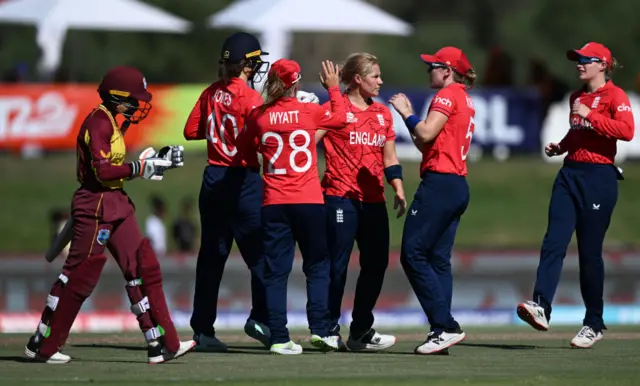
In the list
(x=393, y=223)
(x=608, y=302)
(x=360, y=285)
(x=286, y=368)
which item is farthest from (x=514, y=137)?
(x=286, y=368)

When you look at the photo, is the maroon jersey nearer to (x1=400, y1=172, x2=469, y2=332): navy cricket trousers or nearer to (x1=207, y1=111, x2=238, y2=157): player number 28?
(x1=207, y1=111, x2=238, y2=157): player number 28

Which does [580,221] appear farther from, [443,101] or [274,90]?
[274,90]

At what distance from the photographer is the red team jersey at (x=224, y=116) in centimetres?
1202

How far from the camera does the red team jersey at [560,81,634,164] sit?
12.1 metres

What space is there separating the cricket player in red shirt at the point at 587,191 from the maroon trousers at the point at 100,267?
3.35 meters

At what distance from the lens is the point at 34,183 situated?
29641 millimetres

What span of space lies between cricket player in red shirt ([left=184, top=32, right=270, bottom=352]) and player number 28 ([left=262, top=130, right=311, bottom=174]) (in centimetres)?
65

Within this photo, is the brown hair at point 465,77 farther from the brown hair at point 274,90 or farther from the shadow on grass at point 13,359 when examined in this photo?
the shadow on grass at point 13,359

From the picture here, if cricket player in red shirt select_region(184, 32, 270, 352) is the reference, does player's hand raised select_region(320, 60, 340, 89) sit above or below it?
above

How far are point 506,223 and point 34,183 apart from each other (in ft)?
31.5

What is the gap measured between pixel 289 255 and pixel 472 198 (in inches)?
720

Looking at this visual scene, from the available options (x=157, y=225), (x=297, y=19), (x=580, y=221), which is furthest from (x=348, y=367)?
(x=297, y=19)

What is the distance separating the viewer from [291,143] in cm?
1139

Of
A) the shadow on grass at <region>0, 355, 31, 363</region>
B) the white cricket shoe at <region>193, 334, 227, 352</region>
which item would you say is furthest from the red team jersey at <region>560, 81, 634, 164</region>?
the shadow on grass at <region>0, 355, 31, 363</region>
